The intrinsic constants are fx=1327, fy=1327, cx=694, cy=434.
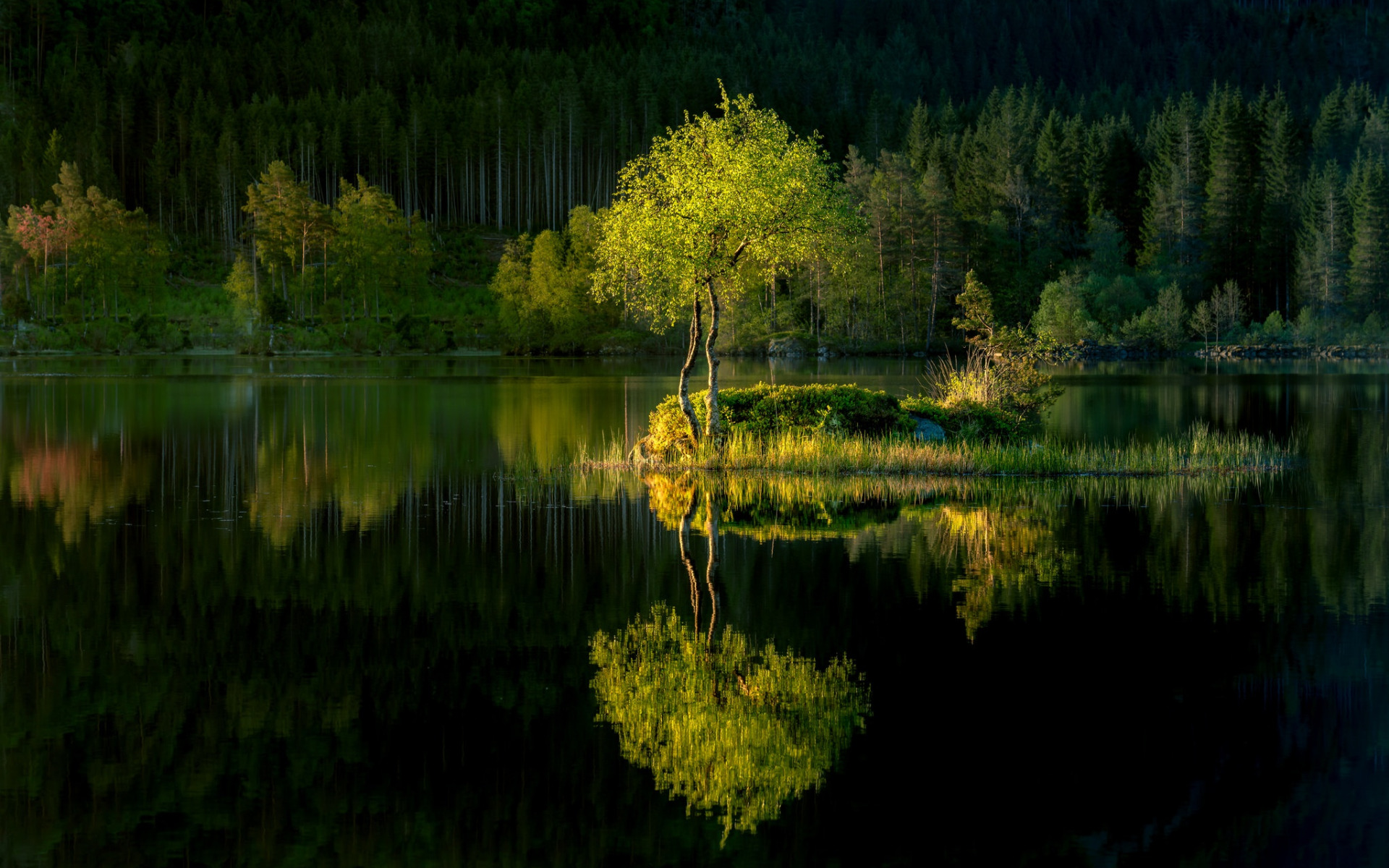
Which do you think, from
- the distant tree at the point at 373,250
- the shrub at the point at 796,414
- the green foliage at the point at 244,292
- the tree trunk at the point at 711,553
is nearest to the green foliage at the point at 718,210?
the shrub at the point at 796,414

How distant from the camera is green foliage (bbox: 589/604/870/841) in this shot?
438 inches

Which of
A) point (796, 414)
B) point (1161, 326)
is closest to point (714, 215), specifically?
point (796, 414)

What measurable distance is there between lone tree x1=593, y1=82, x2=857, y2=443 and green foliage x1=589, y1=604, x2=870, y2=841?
18.4 metres

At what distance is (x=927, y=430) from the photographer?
1377 inches

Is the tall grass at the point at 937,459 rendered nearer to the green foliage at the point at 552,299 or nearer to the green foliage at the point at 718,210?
the green foliage at the point at 718,210

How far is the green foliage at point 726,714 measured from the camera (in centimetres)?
1112

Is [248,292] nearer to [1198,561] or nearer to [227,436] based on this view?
[227,436]

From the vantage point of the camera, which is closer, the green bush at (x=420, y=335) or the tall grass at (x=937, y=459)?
the tall grass at (x=937, y=459)

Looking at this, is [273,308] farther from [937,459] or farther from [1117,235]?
[937,459]

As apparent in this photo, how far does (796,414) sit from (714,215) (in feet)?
18.4

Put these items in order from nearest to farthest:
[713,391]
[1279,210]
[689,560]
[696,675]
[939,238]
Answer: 1. [696,675]
2. [689,560]
3. [713,391]
4. [939,238]
5. [1279,210]

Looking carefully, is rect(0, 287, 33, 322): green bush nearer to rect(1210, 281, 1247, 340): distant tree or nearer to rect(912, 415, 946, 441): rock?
rect(912, 415, 946, 441): rock

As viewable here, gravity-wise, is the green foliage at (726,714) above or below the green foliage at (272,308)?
below

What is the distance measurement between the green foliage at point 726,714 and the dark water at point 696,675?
0.16 ft
